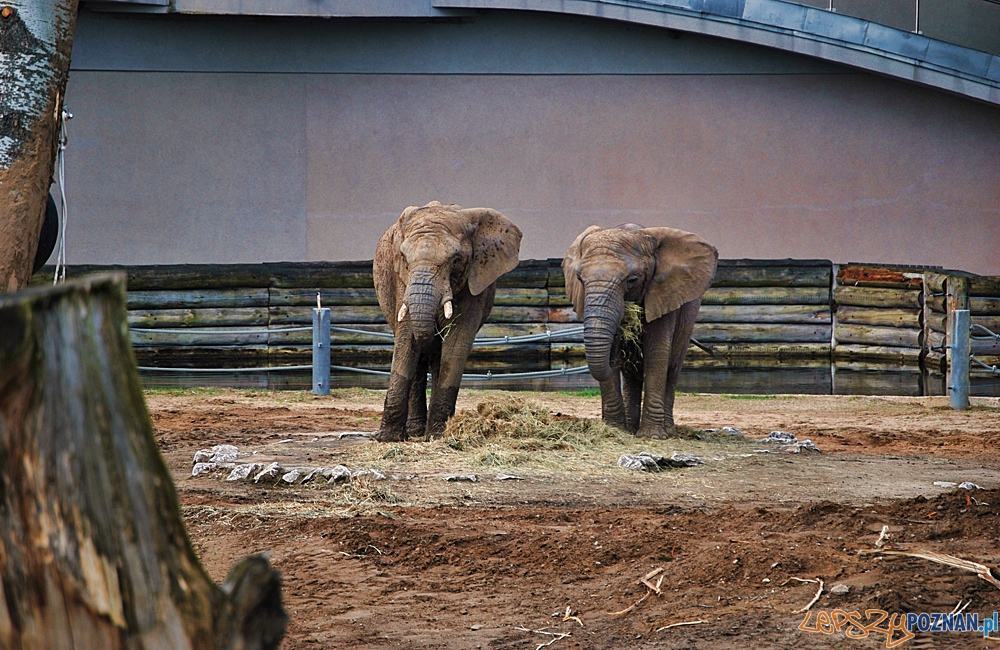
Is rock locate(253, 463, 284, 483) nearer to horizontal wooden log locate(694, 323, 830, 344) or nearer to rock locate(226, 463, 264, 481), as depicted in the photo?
rock locate(226, 463, 264, 481)

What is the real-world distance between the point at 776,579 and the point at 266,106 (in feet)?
63.3

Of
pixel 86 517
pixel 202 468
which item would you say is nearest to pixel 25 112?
pixel 86 517

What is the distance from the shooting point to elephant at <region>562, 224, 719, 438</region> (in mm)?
9906

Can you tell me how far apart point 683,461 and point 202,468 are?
12.1ft

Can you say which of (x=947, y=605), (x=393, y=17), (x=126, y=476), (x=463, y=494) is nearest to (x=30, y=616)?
(x=126, y=476)

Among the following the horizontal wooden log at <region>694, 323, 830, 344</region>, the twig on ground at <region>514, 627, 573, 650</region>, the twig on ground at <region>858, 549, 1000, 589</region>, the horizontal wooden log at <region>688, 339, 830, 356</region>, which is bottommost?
the twig on ground at <region>514, 627, 573, 650</region>

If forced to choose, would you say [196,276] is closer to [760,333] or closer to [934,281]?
[760,333]

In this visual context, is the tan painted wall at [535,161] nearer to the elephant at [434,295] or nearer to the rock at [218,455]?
the elephant at [434,295]

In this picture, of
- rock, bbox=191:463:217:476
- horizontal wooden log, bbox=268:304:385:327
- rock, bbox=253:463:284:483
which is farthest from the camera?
horizontal wooden log, bbox=268:304:385:327

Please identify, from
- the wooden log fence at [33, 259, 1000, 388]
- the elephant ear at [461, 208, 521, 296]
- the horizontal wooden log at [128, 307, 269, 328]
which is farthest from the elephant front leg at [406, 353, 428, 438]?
the horizontal wooden log at [128, 307, 269, 328]

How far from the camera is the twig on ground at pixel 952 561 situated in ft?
15.7

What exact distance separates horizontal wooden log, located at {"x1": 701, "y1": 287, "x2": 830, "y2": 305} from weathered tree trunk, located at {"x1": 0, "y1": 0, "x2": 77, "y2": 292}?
17089mm

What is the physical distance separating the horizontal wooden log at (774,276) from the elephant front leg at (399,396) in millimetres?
11949

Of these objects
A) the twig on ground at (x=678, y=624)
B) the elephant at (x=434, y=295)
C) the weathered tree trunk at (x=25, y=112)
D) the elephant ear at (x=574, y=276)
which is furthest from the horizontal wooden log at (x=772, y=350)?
the weathered tree trunk at (x=25, y=112)
